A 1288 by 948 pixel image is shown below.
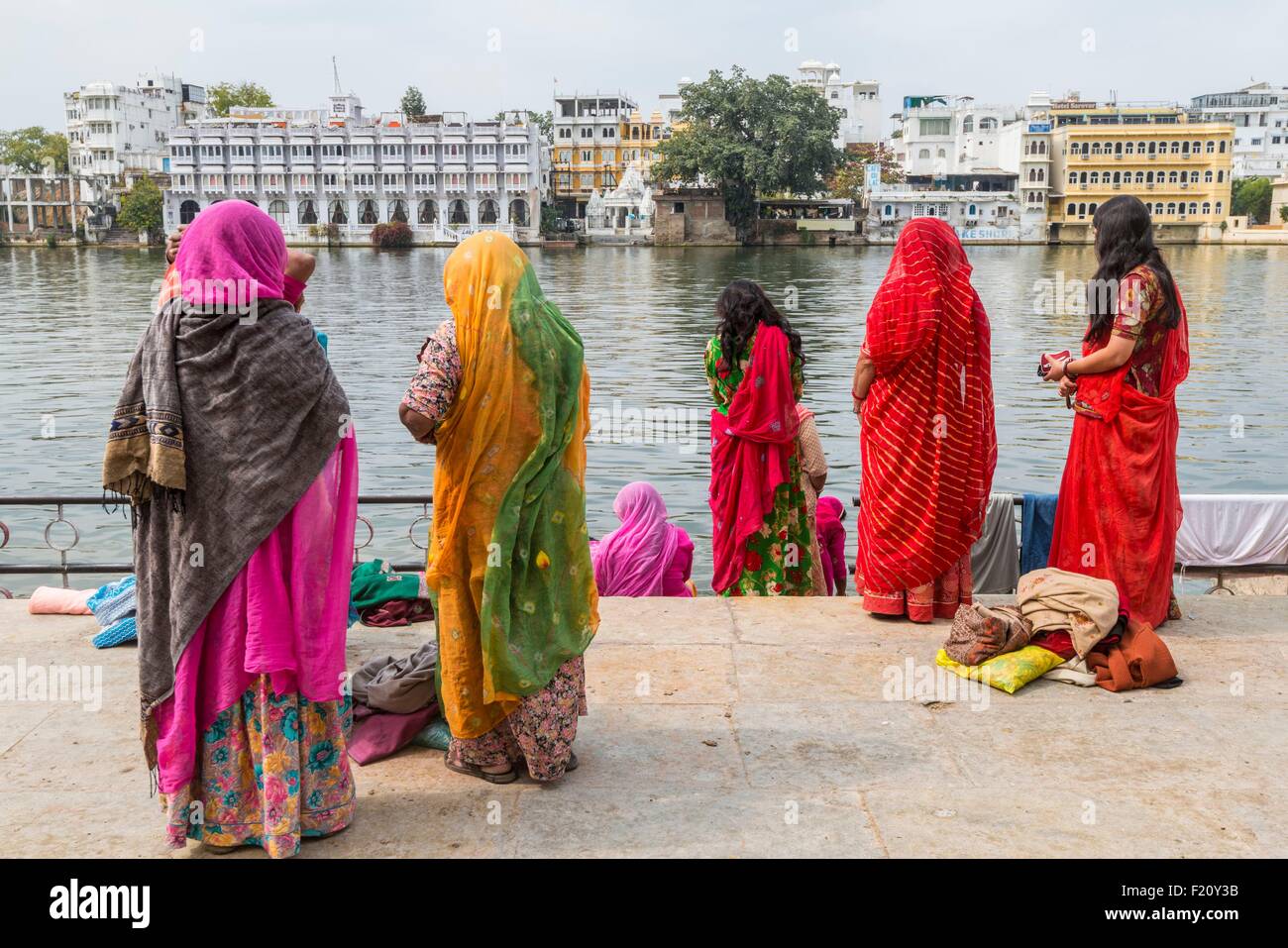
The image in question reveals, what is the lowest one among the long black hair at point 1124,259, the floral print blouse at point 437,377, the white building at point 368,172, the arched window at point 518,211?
the floral print blouse at point 437,377

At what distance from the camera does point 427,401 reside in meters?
2.86

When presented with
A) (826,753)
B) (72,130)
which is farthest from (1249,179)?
(826,753)

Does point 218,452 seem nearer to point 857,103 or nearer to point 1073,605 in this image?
point 1073,605

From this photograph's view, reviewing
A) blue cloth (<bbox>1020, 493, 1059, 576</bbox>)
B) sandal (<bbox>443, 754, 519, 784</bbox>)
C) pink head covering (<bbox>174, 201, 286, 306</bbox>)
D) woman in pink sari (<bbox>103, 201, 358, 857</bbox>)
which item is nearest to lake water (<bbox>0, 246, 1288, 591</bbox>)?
blue cloth (<bbox>1020, 493, 1059, 576</bbox>)

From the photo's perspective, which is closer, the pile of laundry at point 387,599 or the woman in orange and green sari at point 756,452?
the pile of laundry at point 387,599

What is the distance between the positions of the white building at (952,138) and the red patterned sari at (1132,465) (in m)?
72.4

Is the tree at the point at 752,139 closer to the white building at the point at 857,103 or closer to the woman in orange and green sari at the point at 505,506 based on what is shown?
the white building at the point at 857,103

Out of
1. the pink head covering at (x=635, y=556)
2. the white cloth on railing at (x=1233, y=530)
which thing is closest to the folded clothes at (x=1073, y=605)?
the pink head covering at (x=635, y=556)

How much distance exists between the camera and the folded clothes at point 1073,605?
3.85 m

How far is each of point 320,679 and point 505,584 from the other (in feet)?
1.72

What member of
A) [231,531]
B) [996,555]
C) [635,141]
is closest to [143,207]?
[635,141]

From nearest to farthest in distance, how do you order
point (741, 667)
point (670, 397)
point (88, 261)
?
point (741, 667) < point (670, 397) < point (88, 261)

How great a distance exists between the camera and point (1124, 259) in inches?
165
